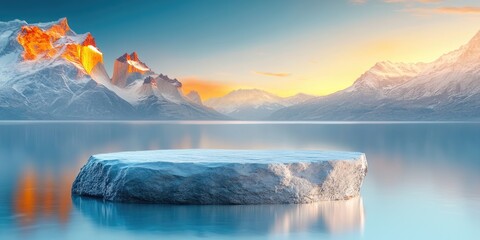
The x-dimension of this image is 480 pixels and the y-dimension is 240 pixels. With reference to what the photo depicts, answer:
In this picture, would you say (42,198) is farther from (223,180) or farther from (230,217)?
(230,217)

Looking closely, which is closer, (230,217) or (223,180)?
(230,217)

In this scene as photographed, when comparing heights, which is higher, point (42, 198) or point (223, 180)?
point (223, 180)

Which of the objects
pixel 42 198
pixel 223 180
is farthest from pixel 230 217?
pixel 42 198

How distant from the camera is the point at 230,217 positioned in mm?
14953

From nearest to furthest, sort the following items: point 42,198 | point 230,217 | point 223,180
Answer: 1. point 230,217
2. point 223,180
3. point 42,198

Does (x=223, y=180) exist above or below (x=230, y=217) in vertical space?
above

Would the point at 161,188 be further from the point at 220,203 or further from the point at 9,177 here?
the point at 9,177

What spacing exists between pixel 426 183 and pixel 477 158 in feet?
54.7

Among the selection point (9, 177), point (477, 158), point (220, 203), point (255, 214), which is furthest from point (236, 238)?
point (477, 158)

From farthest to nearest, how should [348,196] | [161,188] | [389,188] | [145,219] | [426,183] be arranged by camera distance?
[426,183]
[389,188]
[348,196]
[161,188]
[145,219]

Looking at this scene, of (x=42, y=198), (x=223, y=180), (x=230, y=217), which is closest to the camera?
(x=230, y=217)

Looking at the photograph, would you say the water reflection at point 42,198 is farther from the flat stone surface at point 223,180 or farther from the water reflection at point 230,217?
→ the flat stone surface at point 223,180

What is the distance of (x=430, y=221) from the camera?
15.1 metres

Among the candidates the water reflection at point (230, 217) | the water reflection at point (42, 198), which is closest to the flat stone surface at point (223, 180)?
the water reflection at point (230, 217)
